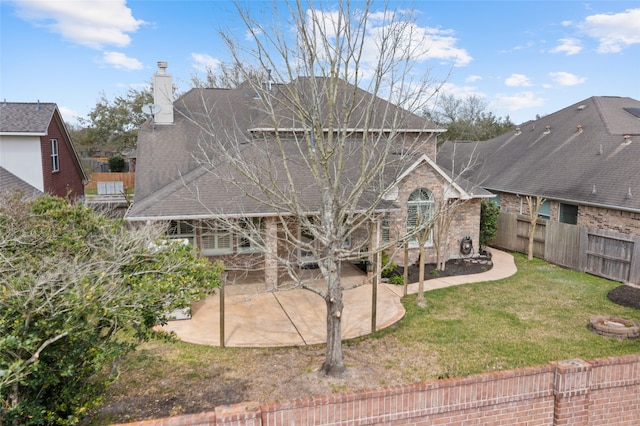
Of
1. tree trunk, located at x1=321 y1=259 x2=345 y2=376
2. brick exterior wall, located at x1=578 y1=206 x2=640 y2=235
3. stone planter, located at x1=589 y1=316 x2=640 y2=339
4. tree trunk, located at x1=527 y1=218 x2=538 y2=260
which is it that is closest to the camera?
tree trunk, located at x1=321 y1=259 x2=345 y2=376

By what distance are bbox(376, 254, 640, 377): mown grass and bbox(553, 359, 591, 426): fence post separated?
2.60 metres

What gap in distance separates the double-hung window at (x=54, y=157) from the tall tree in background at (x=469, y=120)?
3554 cm

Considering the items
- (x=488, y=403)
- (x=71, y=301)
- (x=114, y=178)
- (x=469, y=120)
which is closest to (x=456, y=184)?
(x=488, y=403)

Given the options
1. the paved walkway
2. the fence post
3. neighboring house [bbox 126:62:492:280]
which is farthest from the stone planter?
the fence post

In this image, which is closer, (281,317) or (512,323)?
(512,323)

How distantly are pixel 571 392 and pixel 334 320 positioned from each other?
3.80 meters

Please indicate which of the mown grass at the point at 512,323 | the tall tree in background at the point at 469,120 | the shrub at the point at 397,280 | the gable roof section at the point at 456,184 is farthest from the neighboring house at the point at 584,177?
the tall tree in background at the point at 469,120

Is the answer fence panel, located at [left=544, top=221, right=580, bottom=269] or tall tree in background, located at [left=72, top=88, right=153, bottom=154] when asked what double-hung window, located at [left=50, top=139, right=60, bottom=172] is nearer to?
fence panel, located at [left=544, top=221, right=580, bottom=269]

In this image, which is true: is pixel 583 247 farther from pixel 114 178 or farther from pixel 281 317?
pixel 114 178

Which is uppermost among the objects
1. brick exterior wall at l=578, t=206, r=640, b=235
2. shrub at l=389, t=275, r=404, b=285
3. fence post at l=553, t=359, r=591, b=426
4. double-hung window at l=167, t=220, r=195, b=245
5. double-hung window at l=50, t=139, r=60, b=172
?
double-hung window at l=50, t=139, r=60, b=172

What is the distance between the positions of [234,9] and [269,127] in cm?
784

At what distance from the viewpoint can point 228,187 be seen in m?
13.2

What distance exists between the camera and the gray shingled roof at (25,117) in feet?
58.1

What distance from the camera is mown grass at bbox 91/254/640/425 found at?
7.28 metres
